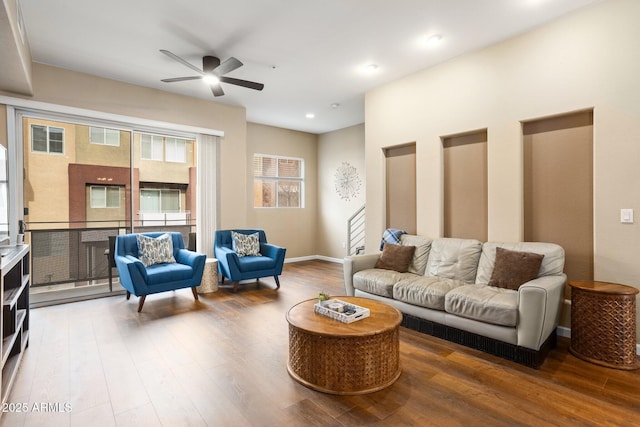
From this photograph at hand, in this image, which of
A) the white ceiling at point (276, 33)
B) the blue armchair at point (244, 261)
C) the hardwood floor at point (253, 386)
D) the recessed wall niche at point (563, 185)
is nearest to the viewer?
the hardwood floor at point (253, 386)

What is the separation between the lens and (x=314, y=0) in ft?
9.35

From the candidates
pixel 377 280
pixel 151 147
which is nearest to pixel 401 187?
pixel 377 280

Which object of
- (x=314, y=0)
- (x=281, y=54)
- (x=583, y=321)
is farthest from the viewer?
(x=281, y=54)

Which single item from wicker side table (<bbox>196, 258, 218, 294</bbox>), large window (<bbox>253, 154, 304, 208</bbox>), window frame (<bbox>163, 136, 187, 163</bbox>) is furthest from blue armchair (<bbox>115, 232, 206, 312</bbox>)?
large window (<bbox>253, 154, 304, 208</bbox>)

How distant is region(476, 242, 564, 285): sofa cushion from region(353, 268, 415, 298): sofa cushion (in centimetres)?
75

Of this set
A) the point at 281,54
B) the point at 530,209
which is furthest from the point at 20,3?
the point at 530,209

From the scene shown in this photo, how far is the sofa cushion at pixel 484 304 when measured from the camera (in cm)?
263

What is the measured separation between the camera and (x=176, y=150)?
6.26m

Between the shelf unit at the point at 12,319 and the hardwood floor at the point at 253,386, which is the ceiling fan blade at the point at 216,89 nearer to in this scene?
the shelf unit at the point at 12,319

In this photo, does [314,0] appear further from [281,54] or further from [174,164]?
[174,164]

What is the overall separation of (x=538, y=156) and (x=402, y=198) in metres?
1.76

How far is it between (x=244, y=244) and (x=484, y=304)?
143 inches

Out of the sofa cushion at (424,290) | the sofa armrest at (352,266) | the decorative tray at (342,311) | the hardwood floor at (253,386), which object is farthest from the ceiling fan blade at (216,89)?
the sofa cushion at (424,290)

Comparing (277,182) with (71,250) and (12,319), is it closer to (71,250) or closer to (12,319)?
(71,250)
